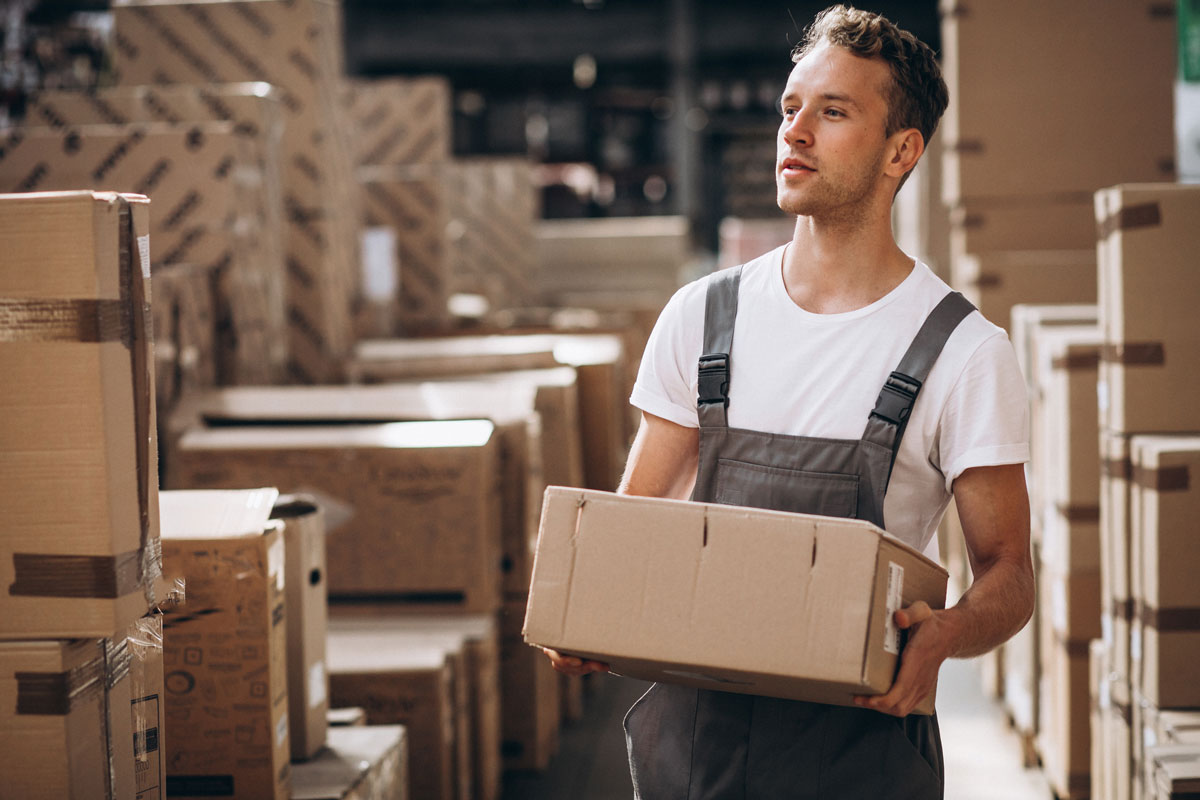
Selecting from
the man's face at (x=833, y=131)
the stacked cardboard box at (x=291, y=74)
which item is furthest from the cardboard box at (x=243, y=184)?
the man's face at (x=833, y=131)

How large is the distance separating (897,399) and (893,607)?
0.28 m

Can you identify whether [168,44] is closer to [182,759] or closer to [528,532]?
[528,532]

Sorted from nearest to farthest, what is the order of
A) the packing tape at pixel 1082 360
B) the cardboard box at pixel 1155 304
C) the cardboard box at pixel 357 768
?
1. the cardboard box at pixel 357 768
2. the cardboard box at pixel 1155 304
3. the packing tape at pixel 1082 360

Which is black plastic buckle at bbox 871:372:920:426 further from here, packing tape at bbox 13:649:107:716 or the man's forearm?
packing tape at bbox 13:649:107:716

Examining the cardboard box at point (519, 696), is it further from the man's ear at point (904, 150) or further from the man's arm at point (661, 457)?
the man's ear at point (904, 150)

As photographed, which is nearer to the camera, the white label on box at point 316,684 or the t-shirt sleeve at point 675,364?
the t-shirt sleeve at point 675,364

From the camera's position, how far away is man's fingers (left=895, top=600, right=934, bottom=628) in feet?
4.69

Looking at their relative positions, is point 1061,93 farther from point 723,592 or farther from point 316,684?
point 723,592

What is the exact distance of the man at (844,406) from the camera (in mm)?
1582

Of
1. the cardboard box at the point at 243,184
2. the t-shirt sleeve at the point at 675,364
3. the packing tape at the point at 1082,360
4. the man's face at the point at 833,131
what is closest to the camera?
the man's face at the point at 833,131

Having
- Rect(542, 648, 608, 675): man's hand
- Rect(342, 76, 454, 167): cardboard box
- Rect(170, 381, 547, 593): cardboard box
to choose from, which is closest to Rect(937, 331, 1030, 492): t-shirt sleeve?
Rect(542, 648, 608, 675): man's hand

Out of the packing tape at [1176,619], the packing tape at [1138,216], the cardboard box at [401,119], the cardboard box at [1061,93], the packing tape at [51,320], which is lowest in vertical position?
the packing tape at [1176,619]

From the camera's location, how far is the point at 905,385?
1.58m

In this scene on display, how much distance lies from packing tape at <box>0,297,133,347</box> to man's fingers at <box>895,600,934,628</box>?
3.22ft
